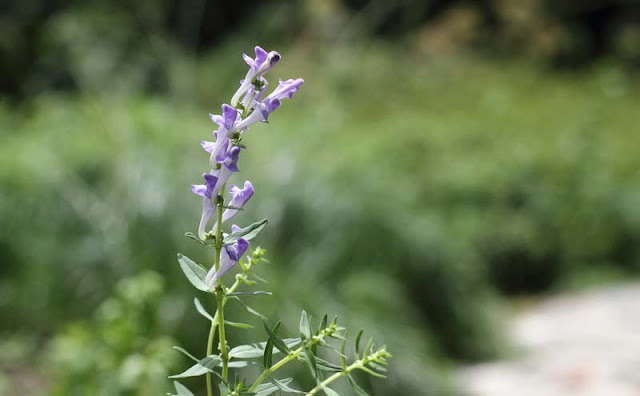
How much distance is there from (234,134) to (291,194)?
10.6ft

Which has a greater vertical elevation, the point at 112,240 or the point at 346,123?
the point at 346,123

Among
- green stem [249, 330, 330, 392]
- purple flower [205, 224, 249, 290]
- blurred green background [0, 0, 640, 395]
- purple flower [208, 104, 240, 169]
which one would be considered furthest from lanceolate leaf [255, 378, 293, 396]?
blurred green background [0, 0, 640, 395]

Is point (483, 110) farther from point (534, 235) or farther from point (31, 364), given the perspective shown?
point (31, 364)

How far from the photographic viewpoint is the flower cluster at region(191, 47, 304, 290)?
86 centimetres

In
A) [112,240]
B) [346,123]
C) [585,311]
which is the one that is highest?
[346,123]

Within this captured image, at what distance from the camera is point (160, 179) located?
3.89 metres

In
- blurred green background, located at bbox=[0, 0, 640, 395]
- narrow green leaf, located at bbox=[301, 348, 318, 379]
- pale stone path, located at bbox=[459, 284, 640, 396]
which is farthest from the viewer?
pale stone path, located at bbox=[459, 284, 640, 396]

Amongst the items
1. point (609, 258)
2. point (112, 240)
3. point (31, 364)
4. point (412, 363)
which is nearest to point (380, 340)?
point (412, 363)

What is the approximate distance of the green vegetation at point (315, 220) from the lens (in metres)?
3.64

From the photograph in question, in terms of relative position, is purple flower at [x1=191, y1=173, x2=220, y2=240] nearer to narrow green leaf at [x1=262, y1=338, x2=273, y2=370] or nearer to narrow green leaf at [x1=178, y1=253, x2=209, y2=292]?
narrow green leaf at [x1=178, y1=253, x2=209, y2=292]

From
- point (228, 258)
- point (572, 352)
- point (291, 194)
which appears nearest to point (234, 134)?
point (228, 258)

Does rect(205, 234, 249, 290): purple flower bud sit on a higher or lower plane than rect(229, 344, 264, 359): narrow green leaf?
higher

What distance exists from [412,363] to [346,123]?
5.17 metres

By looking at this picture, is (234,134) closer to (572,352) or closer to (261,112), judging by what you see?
(261,112)
